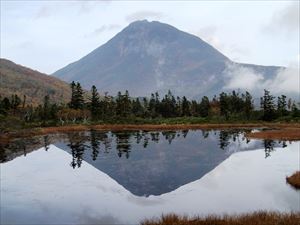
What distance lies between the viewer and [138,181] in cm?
4372

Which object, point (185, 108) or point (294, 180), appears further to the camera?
point (185, 108)

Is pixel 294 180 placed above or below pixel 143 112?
below

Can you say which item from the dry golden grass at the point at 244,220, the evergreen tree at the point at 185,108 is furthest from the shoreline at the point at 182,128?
the dry golden grass at the point at 244,220

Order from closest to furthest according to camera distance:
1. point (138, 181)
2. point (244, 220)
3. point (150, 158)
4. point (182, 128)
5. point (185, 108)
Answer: point (244, 220)
point (138, 181)
point (150, 158)
point (182, 128)
point (185, 108)

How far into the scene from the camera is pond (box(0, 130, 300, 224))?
96.0 ft

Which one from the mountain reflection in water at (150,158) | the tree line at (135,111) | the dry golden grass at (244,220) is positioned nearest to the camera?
the dry golden grass at (244,220)

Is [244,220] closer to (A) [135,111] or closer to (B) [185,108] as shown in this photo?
(B) [185,108]

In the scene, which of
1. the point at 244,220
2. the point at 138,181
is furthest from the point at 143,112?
the point at 244,220

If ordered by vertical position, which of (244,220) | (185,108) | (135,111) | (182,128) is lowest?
(244,220)

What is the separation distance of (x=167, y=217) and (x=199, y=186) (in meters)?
16.5

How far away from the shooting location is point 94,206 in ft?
102

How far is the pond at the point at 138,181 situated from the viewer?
29.3m

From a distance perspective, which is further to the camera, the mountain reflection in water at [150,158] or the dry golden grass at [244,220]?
the mountain reflection in water at [150,158]

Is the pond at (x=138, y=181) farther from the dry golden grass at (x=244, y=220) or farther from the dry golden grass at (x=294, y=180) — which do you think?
the dry golden grass at (x=244, y=220)
